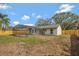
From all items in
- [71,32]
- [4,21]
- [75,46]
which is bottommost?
[75,46]

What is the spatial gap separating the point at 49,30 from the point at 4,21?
442 mm

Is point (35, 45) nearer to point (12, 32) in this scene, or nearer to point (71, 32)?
point (12, 32)

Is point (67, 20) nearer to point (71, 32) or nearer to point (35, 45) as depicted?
point (71, 32)

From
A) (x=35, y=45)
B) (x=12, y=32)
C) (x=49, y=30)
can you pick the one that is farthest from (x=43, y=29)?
(x=12, y=32)

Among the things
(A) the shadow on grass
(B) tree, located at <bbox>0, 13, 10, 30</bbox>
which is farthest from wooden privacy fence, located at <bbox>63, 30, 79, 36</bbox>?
(B) tree, located at <bbox>0, 13, 10, 30</bbox>

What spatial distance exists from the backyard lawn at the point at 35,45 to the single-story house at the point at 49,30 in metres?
0.04

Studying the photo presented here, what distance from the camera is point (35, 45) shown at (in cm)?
286

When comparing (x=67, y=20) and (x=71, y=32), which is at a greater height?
(x=67, y=20)

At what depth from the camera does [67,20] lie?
2.88m

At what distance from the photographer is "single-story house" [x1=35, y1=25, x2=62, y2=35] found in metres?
2.83

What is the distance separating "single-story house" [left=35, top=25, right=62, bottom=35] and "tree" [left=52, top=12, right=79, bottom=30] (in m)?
0.05

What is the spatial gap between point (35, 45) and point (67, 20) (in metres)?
0.39

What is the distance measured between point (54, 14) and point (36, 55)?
1.40 feet

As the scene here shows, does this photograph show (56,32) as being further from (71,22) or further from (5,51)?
(5,51)
